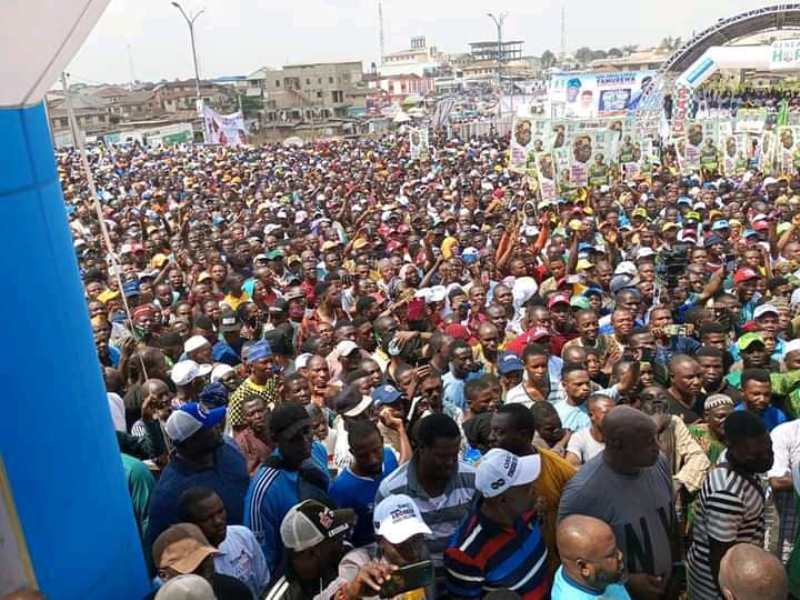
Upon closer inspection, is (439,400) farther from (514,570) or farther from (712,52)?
(712,52)

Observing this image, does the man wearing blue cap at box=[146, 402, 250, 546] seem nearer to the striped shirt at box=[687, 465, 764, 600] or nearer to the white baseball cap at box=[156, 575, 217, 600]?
the white baseball cap at box=[156, 575, 217, 600]

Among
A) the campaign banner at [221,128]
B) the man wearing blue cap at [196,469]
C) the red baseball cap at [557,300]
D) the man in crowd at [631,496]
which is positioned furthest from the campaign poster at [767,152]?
the campaign banner at [221,128]

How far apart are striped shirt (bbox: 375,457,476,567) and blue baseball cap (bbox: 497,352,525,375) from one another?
187 centimetres

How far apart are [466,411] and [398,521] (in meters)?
2.35

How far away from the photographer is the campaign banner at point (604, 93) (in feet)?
85.5

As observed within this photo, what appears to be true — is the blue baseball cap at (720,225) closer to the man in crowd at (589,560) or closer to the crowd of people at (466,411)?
the crowd of people at (466,411)

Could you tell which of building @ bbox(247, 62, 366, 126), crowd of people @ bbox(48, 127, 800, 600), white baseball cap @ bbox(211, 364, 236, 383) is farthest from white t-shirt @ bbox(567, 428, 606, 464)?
building @ bbox(247, 62, 366, 126)

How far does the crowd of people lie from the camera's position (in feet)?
10.1

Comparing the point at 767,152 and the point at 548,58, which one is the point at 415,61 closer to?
the point at 548,58

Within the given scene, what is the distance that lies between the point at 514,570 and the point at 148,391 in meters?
2.86

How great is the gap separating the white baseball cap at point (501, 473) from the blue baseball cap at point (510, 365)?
2.10 meters

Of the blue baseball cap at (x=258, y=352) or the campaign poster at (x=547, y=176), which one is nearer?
the blue baseball cap at (x=258, y=352)

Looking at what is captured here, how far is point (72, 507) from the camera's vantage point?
263 centimetres

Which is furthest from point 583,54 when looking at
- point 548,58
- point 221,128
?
point 221,128
